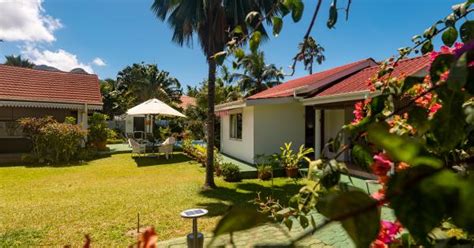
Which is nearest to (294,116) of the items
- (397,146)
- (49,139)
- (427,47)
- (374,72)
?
(374,72)

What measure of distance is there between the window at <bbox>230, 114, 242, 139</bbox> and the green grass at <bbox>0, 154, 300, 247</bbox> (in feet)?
11.6

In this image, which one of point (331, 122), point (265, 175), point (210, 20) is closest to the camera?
point (210, 20)

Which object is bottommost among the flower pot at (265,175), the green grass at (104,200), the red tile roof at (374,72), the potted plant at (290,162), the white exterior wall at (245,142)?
the green grass at (104,200)

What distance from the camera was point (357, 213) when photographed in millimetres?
475

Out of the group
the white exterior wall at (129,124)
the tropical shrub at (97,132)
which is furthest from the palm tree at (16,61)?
the tropical shrub at (97,132)

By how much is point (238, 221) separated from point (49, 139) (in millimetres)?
20088

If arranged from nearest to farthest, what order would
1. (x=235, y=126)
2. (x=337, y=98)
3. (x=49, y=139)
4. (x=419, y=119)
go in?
(x=419, y=119)
(x=337, y=98)
(x=49, y=139)
(x=235, y=126)

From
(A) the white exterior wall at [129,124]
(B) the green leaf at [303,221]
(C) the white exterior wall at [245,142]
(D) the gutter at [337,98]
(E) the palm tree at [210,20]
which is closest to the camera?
(B) the green leaf at [303,221]

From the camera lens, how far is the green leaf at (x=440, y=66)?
592 millimetres

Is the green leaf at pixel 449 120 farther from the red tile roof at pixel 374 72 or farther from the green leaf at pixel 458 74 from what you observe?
the red tile roof at pixel 374 72

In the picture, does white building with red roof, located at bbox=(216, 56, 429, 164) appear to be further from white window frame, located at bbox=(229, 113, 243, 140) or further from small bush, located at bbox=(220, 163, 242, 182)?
small bush, located at bbox=(220, 163, 242, 182)

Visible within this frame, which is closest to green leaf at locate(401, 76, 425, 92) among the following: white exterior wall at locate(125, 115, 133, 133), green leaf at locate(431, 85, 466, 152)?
green leaf at locate(431, 85, 466, 152)

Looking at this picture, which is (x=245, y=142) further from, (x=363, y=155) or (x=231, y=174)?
(x=363, y=155)

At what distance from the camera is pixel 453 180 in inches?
17.2
